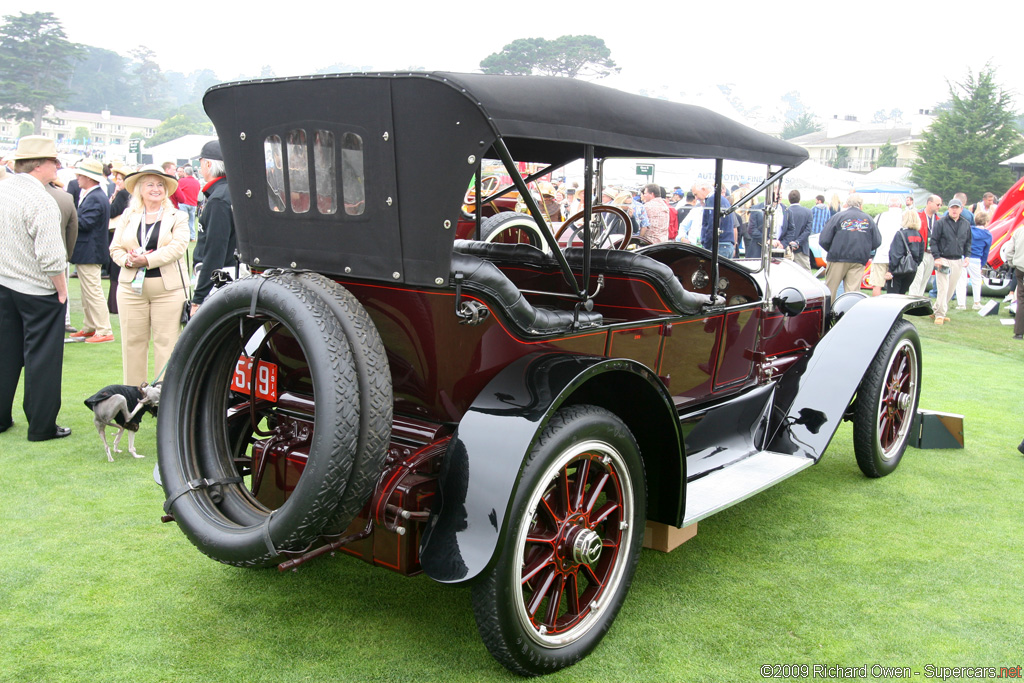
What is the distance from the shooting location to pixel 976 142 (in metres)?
40.4

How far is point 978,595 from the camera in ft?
10.7

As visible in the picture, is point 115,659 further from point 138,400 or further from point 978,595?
point 978,595

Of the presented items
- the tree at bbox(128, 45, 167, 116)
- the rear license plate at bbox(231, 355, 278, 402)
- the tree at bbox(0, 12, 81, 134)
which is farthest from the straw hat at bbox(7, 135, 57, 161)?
the tree at bbox(128, 45, 167, 116)

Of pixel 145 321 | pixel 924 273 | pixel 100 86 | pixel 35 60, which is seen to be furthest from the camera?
pixel 100 86

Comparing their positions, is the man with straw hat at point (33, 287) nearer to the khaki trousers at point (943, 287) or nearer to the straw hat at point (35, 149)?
the straw hat at point (35, 149)

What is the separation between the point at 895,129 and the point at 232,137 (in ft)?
295

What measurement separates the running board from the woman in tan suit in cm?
376

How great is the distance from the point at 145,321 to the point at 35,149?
4.18 feet

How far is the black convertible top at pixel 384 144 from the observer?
2406 millimetres

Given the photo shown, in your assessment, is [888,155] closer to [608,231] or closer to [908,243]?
[908,243]

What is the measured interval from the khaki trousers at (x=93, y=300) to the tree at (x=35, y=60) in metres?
75.0

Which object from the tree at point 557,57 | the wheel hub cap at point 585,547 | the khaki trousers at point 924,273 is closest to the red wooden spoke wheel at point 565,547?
the wheel hub cap at point 585,547

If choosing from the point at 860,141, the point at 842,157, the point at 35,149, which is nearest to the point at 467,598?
the point at 35,149

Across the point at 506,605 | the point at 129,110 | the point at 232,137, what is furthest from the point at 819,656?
the point at 129,110
